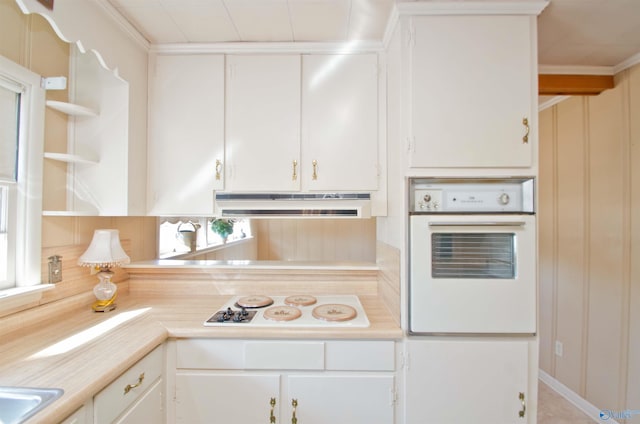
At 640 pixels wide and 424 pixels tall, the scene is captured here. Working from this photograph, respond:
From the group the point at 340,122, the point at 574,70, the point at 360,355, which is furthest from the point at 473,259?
the point at 574,70

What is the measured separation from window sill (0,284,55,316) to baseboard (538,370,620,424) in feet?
11.4

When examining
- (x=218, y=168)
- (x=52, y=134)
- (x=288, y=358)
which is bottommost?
(x=288, y=358)

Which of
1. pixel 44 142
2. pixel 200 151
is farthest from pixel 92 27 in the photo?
→ pixel 200 151

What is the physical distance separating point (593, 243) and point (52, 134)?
11.4 ft

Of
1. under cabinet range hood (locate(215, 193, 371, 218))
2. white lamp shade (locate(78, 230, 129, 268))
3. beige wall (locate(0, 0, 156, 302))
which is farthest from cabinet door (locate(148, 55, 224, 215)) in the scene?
beige wall (locate(0, 0, 156, 302))

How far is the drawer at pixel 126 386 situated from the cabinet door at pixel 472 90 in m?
1.48

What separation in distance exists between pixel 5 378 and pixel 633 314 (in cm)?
317

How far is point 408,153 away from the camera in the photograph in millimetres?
1415

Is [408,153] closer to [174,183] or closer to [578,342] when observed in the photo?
[174,183]

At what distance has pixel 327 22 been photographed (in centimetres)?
156

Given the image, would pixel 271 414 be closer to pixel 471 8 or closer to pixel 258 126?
pixel 258 126

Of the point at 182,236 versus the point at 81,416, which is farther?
the point at 182,236

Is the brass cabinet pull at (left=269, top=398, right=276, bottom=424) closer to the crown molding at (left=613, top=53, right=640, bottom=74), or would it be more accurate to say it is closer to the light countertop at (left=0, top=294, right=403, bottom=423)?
the light countertop at (left=0, top=294, right=403, bottom=423)

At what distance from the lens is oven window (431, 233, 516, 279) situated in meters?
1.39
